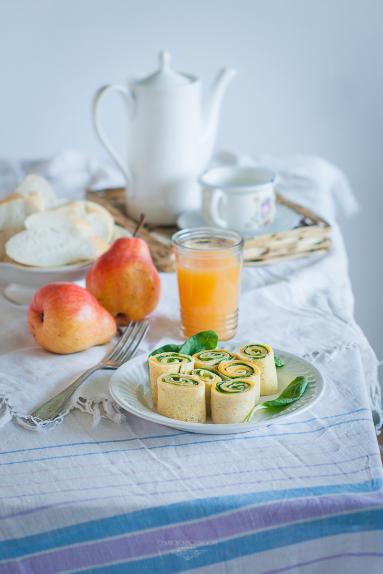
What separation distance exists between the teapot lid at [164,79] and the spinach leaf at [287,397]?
0.77m

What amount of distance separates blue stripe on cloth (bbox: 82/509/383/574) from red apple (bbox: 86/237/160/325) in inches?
18.4

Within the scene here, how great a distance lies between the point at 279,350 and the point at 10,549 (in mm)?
387

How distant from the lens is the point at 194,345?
0.92m

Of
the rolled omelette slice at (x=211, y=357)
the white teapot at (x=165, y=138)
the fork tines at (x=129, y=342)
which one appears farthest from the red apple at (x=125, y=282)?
the white teapot at (x=165, y=138)

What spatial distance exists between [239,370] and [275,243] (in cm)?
56

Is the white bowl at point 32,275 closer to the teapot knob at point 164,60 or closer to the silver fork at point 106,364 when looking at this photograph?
the silver fork at point 106,364

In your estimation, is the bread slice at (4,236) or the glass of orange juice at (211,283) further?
the bread slice at (4,236)

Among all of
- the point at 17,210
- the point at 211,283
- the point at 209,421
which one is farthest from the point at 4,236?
the point at 209,421

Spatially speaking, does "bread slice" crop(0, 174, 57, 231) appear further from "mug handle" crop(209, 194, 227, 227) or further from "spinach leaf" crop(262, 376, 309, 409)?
"spinach leaf" crop(262, 376, 309, 409)

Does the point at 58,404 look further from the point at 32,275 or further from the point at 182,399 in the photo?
the point at 32,275

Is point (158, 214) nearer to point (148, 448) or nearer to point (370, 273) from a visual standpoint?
point (148, 448)

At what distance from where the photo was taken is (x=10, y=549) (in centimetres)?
71

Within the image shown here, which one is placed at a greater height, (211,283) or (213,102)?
(213,102)

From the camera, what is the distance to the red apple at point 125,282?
3.65ft
